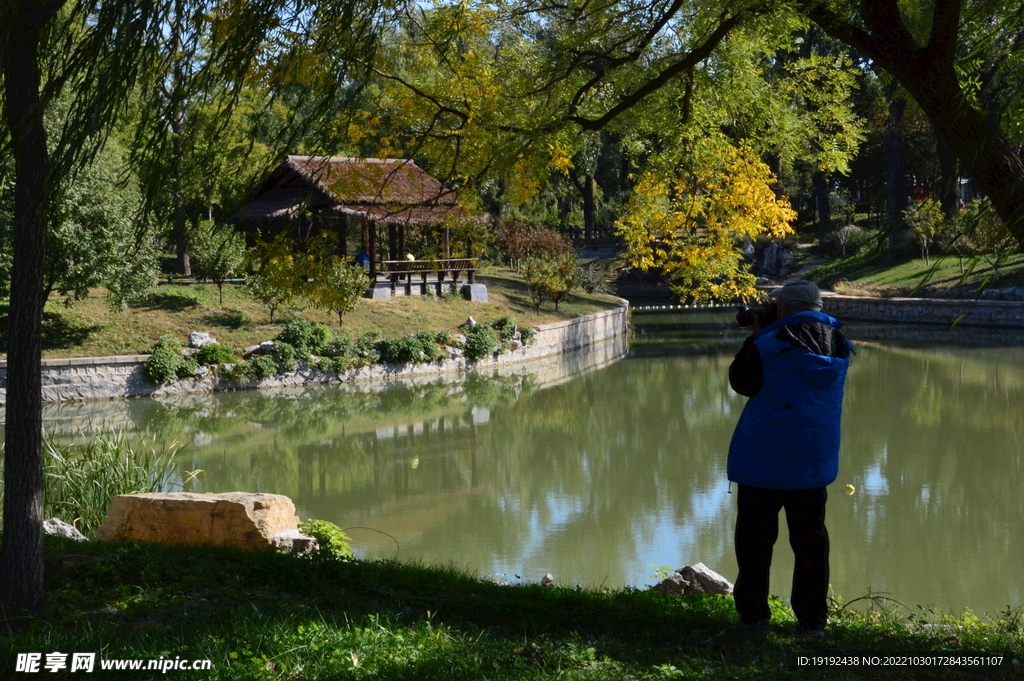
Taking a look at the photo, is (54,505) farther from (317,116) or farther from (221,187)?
(317,116)

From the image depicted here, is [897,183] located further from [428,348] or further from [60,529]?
[60,529]

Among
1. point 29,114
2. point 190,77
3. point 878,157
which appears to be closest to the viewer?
point 29,114

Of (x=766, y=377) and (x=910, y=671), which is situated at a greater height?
(x=766, y=377)

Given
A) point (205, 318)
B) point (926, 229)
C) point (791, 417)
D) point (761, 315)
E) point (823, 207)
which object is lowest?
point (205, 318)

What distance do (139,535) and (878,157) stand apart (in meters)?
42.7

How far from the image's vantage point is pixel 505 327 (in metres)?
23.0

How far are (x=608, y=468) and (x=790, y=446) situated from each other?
7.27m

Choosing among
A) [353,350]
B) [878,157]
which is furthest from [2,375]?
[878,157]

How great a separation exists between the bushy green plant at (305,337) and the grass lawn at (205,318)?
65 centimetres

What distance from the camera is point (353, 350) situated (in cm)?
1916

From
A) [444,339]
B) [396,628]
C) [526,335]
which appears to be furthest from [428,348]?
[396,628]

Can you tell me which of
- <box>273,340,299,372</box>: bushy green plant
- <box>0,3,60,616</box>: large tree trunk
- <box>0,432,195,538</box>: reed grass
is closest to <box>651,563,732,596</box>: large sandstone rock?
<box>0,3,60,616</box>: large tree trunk

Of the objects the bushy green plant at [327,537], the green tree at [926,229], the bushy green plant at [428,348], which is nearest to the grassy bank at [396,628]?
the bushy green plant at [327,537]

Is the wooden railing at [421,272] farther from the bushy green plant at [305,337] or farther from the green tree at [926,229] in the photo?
the green tree at [926,229]
